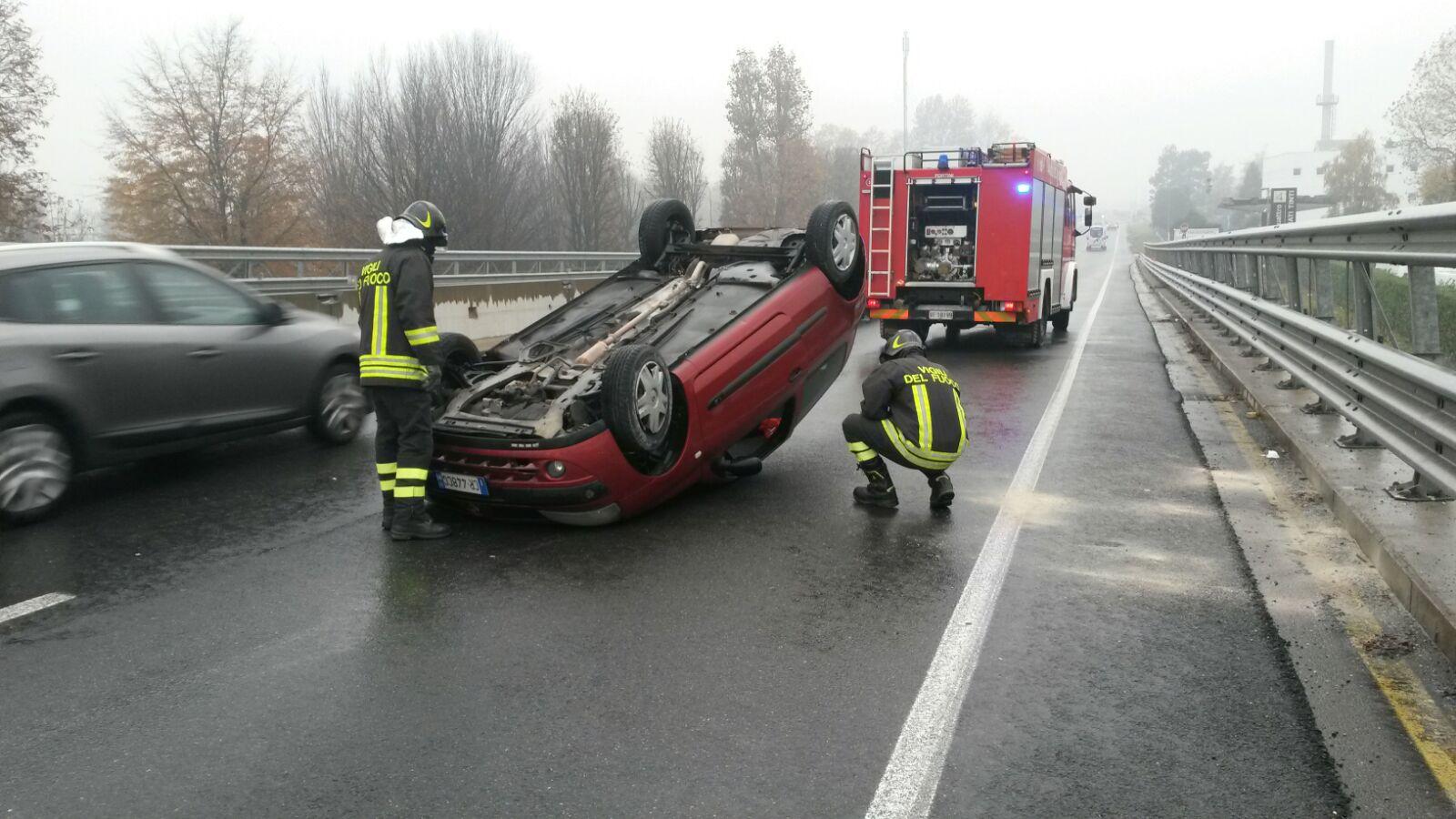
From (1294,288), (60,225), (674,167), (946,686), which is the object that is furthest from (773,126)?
(946,686)

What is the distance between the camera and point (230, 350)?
731 cm

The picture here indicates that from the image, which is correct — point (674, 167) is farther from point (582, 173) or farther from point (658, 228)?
point (658, 228)

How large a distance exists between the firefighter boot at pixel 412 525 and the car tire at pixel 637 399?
1.09 metres

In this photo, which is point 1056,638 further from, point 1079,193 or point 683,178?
point 683,178

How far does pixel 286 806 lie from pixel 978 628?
2709 mm

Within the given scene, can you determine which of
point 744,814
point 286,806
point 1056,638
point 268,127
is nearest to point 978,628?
point 1056,638

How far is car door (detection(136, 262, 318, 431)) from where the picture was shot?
7.07 metres

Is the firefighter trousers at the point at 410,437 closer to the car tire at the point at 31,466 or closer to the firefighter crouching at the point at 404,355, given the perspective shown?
the firefighter crouching at the point at 404,355

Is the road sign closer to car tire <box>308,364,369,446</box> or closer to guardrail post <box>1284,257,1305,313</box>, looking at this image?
guardrail post <box>1284,257,1305,313</box>

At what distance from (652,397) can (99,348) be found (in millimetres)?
3298

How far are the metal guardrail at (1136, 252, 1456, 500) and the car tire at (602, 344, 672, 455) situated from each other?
366 centimetres

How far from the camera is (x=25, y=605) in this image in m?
4.79

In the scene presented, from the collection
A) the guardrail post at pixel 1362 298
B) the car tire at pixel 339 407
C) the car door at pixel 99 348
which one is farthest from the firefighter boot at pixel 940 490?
the car door at pixel 99 348

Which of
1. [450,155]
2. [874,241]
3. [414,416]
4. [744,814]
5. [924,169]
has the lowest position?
[744,814]
